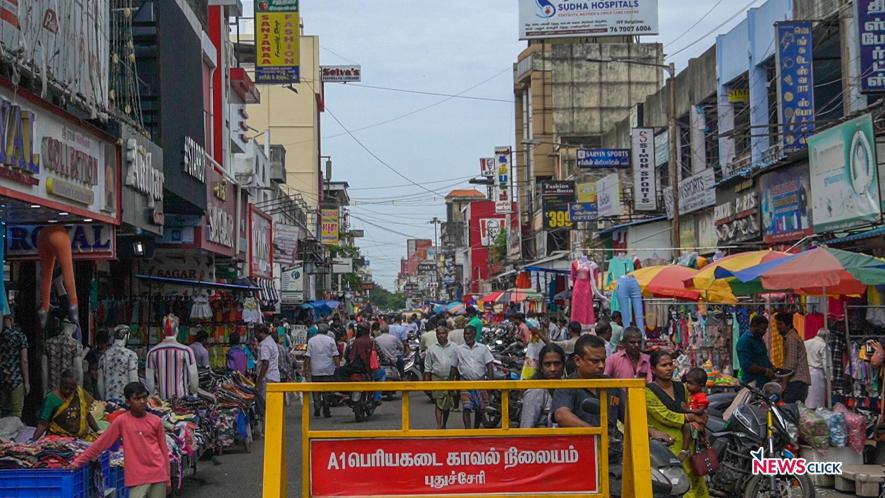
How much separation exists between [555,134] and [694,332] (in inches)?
1489

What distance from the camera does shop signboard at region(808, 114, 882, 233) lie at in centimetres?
1739

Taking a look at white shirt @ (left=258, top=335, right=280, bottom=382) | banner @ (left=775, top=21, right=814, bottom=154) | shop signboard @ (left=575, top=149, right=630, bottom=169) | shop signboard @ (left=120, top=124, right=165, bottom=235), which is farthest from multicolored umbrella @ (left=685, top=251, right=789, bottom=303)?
shop signboard @ (left=575, top=149, right=630, bottom=169)

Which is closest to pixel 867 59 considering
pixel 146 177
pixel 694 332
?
pixel 694 332

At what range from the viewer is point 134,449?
28.8ft

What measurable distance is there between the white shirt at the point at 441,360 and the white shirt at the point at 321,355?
386 centimetres

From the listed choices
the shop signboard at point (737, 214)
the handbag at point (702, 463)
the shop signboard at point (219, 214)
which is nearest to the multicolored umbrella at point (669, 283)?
the shop signboard at point (737, 214)

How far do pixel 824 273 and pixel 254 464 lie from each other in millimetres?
7589

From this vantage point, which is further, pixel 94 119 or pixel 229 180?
pixel 229 180

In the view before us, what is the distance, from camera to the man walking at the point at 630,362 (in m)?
10.8

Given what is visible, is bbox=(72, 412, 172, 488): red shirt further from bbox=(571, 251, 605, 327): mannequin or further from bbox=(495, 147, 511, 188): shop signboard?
bbox=(495, 147, 511, 188): shop signboard

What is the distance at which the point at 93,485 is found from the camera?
30.0 feet

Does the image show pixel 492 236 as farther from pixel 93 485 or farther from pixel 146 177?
pixel 93 485

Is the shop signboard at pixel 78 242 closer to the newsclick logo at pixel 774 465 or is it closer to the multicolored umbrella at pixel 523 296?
the newsclick logo at pixel 774 465

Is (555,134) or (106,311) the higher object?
A: (555,134)
